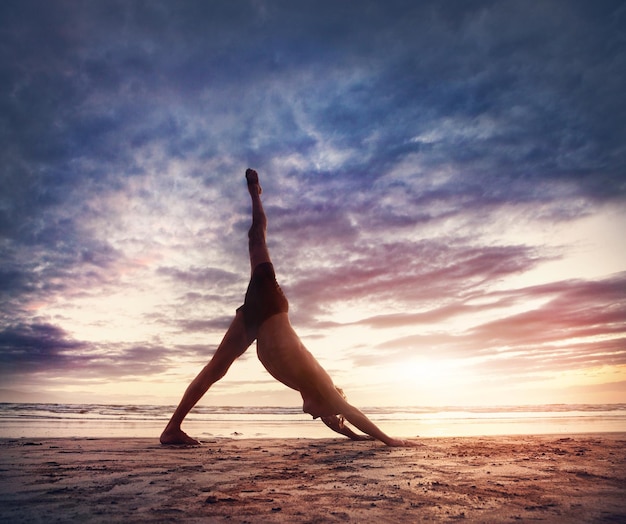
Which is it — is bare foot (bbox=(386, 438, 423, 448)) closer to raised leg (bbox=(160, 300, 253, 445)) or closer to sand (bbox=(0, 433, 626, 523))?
sand (bbox=(0, 433, 626, 523))

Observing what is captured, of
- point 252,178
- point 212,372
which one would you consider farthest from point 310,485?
point 252,178

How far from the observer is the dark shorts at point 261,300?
625cm

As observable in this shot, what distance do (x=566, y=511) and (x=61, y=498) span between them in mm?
3378

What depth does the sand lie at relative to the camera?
2576 millimetres

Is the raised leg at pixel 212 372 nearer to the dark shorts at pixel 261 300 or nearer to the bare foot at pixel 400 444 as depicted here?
the dark shorts at pixel 261 300

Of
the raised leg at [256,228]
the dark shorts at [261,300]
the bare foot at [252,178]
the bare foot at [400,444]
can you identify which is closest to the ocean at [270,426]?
the bare foot at [400,444]

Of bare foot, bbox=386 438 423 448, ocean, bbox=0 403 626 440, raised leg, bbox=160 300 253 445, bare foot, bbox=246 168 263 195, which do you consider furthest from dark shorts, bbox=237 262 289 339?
ocean, bbox=0 403 626 440

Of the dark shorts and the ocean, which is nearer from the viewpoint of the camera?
the dark shorts

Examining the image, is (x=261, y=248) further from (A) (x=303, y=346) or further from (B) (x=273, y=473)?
(B) (x=273, y=473)

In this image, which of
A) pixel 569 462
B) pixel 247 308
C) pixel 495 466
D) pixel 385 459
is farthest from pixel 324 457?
A: pixel 569 462

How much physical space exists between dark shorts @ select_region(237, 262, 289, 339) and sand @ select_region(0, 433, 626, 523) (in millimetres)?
1830

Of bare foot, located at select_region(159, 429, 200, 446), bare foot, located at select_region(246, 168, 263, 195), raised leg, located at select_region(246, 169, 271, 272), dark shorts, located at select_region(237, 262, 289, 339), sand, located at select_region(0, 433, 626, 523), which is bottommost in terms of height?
sand, located at select_region(0, 433, 626, 523)

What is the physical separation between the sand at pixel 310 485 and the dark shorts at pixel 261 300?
1830 mm

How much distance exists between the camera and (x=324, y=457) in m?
5.20
